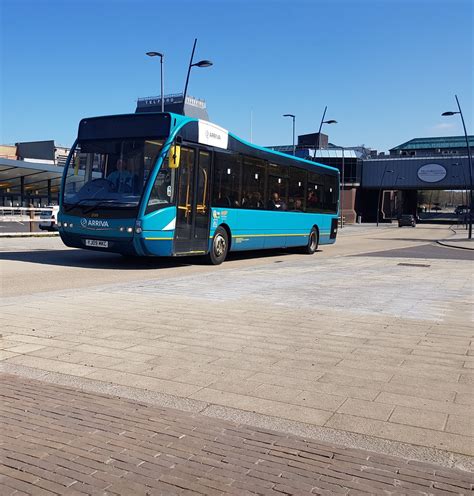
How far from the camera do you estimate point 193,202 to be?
556 inches

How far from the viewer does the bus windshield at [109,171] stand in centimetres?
1311

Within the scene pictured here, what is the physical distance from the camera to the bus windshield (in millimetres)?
13109

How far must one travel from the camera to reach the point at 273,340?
6516 millimetres

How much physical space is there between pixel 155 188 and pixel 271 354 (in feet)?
25.7

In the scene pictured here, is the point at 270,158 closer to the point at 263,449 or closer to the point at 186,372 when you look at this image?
the point at 186,372

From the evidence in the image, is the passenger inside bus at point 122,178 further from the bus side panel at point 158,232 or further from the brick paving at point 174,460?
the brick paving at point 174,460

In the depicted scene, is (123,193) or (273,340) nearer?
(273,340)

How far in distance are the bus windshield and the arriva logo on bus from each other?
1.29 feet

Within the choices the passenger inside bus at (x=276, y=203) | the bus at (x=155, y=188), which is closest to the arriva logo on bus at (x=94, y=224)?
the bus at (x=155, y=188)

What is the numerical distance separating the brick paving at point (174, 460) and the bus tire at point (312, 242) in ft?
59.6

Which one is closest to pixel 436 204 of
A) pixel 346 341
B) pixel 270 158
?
pixel 270 158

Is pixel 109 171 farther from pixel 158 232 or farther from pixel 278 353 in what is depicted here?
pixel 278 353

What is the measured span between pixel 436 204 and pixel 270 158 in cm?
15606

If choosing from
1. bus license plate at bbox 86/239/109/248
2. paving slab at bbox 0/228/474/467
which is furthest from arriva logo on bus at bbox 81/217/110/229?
paving slab at bbox 0/228/474/467
